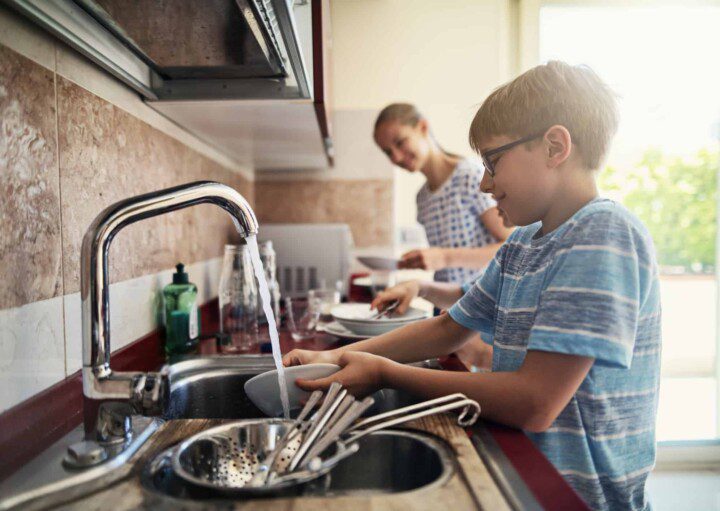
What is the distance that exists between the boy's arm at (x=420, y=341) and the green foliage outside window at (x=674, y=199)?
8.17 ft

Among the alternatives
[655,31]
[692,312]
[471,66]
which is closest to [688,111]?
[655,31]

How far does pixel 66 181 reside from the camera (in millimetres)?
790

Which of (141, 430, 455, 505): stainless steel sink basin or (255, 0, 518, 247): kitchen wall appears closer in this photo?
(141, 430, 455, 505): stainless steel sink basin

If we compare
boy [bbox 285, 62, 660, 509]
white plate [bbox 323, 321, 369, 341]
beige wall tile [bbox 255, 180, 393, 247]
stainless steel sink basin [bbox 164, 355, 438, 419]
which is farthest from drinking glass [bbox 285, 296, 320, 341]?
beige wall tile [bbox 255, 180, 393, 247]

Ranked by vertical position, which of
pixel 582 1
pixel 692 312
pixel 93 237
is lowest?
pixel 692 312

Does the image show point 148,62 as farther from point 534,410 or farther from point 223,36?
point 534,410

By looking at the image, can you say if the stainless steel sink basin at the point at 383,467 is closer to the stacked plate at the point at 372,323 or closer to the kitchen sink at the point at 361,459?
the kitchen sink at the point at 361,459

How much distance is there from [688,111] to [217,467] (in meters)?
2.89

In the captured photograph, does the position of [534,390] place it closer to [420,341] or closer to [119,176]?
[420,341]

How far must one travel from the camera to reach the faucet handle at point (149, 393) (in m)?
0.59

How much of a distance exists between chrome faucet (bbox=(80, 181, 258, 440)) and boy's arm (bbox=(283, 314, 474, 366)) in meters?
0.44

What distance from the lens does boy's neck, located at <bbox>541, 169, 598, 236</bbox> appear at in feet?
2.72

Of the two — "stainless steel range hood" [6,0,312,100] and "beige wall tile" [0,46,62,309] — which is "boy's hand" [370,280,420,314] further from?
"beige wall tile" [0,46,62,309]

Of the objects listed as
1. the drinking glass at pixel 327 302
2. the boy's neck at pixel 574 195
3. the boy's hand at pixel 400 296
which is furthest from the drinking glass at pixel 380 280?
the boy's neck at pixel 574 195
